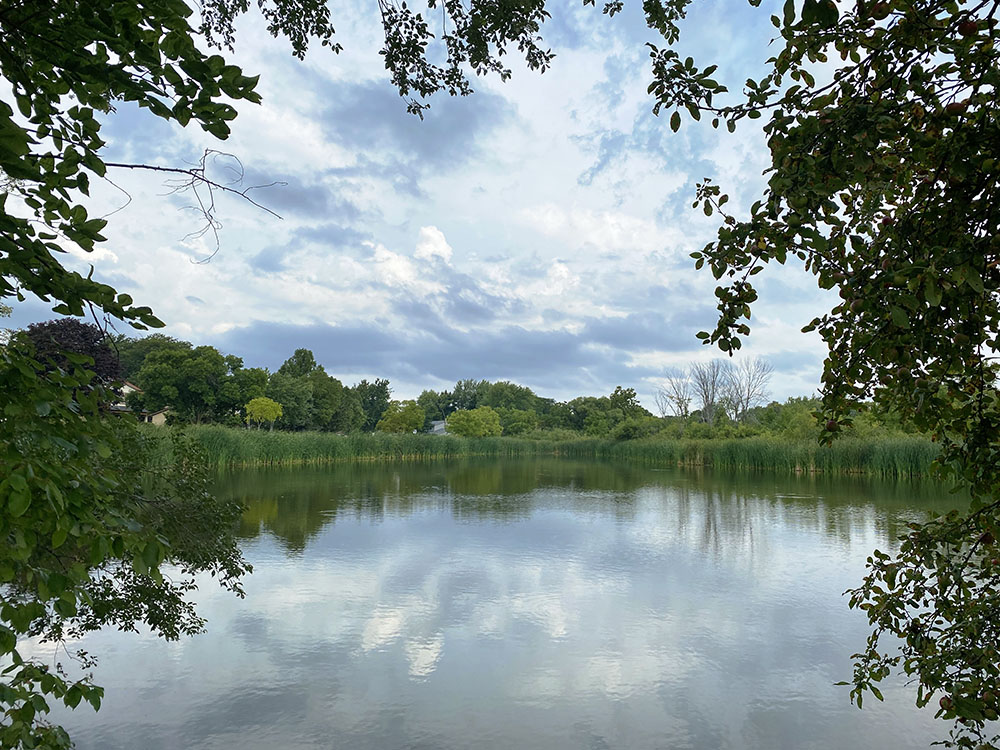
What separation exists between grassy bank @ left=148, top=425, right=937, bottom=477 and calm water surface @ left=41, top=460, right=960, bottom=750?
35.3 feet

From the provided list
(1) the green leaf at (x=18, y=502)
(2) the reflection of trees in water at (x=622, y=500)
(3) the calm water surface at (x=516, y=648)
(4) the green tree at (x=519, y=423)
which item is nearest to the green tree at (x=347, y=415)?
(4) the green tree at (x=519, y=423)

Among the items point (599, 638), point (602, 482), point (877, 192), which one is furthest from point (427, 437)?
point (877, 192)

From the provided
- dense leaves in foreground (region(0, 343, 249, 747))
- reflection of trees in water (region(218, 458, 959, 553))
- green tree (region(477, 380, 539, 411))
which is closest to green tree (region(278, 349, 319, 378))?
reflection of trees in water (region(218, 458, 959, 553))

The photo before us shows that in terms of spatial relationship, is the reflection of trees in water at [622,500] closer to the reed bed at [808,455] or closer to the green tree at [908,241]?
the reed bed at [808,455]

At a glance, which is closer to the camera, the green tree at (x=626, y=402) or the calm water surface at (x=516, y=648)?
the calm water surface at (x=516, y=648)

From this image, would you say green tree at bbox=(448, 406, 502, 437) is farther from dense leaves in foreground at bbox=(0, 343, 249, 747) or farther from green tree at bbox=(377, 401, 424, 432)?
dense leaves in foreground at bbox=(0, 343, 249, 747)

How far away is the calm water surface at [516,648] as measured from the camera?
4395 mm

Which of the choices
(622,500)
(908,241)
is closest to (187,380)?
(622,500)

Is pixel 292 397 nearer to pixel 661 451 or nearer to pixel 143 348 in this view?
pixel 143 348

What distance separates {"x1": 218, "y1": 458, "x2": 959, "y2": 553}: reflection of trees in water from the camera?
481 inches

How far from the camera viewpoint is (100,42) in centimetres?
148

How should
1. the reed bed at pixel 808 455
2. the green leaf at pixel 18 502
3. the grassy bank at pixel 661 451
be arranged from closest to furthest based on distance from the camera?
the green leaf at pixel 18 502 < the reed bed at pixel 808 455 < the grassy bank at pixel 661 451

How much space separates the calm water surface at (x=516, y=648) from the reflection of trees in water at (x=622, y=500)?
37cm

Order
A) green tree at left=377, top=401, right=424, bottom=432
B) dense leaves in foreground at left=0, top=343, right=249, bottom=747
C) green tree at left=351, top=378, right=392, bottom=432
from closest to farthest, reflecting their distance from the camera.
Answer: dense leaves in foreground at left=0, top=343, right=249, bottom=747
green tree at left=377, top=401, right=424, bottom=432
green tree at left=351, top=378, right=392, bottom=432
